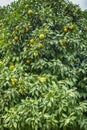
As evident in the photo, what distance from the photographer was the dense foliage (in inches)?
184

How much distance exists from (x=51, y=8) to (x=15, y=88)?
6.10 feet

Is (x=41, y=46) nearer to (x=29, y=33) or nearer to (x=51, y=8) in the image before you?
(x=29, y=33)

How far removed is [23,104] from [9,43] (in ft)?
3.94

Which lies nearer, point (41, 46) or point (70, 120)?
point (70, 120)

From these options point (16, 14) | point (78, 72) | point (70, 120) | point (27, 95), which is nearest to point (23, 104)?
point (27, 95)

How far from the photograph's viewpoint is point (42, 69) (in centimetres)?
531

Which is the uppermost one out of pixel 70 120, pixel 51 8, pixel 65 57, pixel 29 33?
pixel 51 8

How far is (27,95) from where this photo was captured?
5070 millimetres

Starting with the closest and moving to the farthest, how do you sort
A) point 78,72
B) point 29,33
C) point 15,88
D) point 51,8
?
point 15,88 → point 78,72 → point 29,33 → point 51,8

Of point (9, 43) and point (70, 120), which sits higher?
point (9, 43)

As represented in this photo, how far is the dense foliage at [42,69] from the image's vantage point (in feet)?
15.3

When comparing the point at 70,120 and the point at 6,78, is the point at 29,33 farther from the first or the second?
the point at 70,120

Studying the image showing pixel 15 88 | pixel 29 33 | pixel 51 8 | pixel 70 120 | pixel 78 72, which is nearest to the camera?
pixel 70 120

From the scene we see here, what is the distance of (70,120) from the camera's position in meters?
4.55
